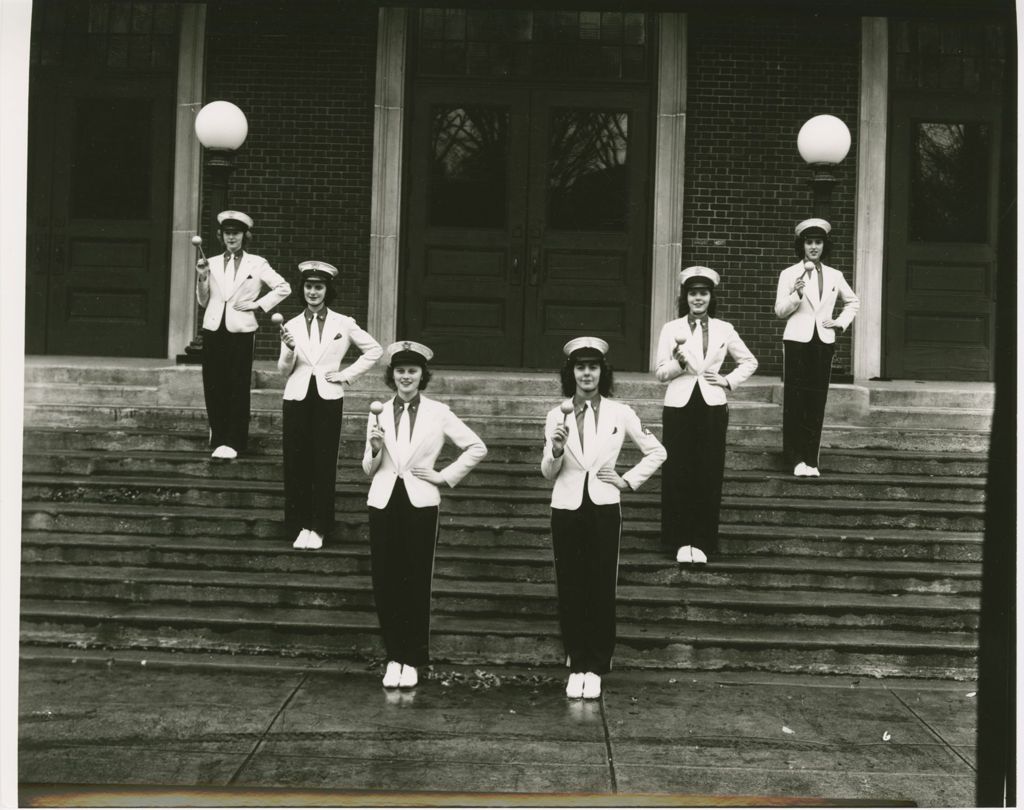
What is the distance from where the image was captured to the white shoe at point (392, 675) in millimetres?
5727

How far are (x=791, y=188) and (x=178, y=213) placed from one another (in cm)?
622

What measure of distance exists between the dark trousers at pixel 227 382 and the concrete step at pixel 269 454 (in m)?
0.21

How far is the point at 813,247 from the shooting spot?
7.83m

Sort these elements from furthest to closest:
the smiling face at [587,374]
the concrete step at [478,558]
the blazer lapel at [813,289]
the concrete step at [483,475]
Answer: the blazer lapel at [813,289] < the concrete step at [483,475] < the concrete step at [478,558] < the smiling face at [587,374]

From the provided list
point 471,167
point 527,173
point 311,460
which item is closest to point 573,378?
point 311,460

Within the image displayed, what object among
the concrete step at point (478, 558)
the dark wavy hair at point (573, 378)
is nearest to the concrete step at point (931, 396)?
the concrete step at point (478, 558)

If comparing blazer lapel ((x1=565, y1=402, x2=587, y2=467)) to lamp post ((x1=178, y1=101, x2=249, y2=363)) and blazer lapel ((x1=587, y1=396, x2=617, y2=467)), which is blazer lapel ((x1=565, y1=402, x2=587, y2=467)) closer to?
blazer lapel ((x1=587, y1=396, x2=617, y2=467))

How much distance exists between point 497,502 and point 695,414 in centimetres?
149

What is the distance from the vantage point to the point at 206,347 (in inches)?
319

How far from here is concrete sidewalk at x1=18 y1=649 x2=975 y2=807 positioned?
4.21 metres

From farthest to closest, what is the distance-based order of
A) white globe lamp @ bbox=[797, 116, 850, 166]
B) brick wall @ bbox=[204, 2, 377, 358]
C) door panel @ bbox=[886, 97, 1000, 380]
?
brick wall @ bbox=[204, 2, 377, 358] < door panel @ bbox=[886, 97, 1000, 380] < white globe lamp @ bbox=[797, 116, 850, 166]

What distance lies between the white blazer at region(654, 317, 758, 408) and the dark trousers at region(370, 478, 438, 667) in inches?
80.2

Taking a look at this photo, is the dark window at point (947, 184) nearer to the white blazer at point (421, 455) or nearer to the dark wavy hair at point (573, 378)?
the dark wavy hair at point (573, 378)

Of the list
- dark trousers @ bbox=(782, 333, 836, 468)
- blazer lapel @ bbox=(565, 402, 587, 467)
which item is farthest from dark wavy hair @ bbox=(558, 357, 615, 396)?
dark trousers @ bbox=(782, 333, 836, 468)
